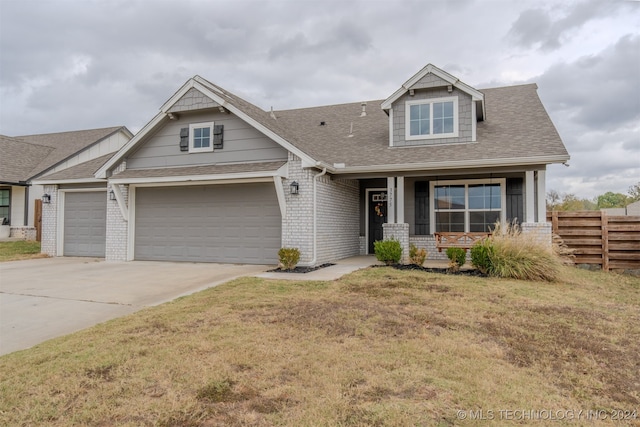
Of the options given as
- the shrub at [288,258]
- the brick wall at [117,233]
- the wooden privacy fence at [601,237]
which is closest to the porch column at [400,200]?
the shrub at [288,258]

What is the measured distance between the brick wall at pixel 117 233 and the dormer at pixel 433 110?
29.4 feet

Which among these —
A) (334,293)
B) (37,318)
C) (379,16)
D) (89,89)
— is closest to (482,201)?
(379,16)

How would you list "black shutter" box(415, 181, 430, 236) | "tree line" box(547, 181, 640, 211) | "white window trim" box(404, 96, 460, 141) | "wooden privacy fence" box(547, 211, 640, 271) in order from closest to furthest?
"wooden privacy fence" box(547, 211, 640, 271) < "white window trim" box(404, 96, 460, 141) < "black shutter" box(415, 181, 430, 236) < "tree line" box(547, 181, 640, 211)

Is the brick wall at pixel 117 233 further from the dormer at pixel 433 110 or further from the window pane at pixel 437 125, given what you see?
the window pane at pixel 437 125

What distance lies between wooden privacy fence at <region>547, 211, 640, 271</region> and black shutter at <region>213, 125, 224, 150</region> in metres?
9.84

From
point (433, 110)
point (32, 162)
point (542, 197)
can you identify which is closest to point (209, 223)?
point (433, 110)

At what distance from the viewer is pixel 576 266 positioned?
11.1m

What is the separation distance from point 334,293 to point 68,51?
1659cm

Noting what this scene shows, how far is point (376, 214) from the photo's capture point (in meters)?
14.4

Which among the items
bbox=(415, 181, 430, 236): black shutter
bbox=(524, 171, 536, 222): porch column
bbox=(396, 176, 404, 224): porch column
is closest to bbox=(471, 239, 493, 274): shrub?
bbox=(524, 171, 536, 222): porch column

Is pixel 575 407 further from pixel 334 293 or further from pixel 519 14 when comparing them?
pixel 519 14

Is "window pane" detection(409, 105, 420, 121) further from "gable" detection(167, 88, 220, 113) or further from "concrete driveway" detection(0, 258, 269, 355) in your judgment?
"concrete driveway" detection(0, 258, 269, 355)

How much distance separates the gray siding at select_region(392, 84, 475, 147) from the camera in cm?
1199

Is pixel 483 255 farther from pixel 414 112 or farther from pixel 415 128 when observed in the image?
pixel 414 112
